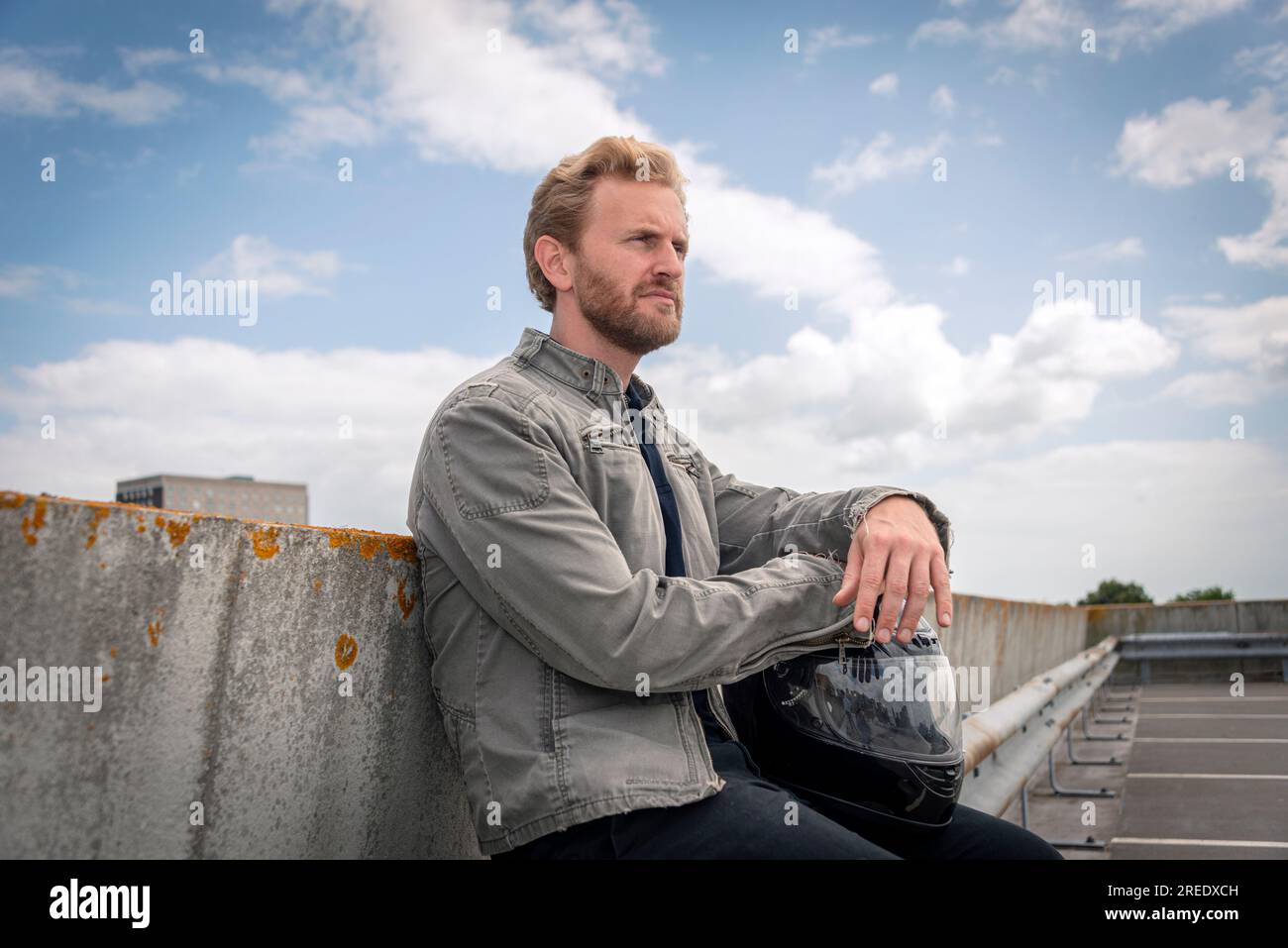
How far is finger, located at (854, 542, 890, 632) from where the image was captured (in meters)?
2.44

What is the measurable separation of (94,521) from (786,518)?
1.93 m

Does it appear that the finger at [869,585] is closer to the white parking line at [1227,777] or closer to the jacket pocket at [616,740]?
the jacket pocket at [616,740]

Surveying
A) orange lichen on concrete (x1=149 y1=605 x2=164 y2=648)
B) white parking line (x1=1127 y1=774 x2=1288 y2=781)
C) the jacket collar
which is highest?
the jacket collar

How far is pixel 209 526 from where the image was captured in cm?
192

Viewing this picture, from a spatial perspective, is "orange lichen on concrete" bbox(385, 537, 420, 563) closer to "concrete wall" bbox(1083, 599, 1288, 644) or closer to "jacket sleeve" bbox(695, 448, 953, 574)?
"jacket sleeve" bbox(695, 448, 953, 574)

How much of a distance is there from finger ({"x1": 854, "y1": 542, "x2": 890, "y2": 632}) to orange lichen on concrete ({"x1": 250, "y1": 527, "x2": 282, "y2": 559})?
1.31 m

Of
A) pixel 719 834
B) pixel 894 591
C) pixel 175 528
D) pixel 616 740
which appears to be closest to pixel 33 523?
pixel 175 528

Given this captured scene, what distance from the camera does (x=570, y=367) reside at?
9.16ft

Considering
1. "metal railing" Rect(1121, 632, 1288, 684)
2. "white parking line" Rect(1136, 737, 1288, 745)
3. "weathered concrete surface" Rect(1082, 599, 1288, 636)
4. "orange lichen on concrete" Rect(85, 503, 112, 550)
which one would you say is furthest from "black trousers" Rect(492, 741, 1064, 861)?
"weathered concrete surface" Rect(1082, 599, 1288, 636)

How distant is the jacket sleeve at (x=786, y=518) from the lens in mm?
2795

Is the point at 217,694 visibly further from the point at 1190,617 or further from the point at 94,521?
the point at 1190,617
